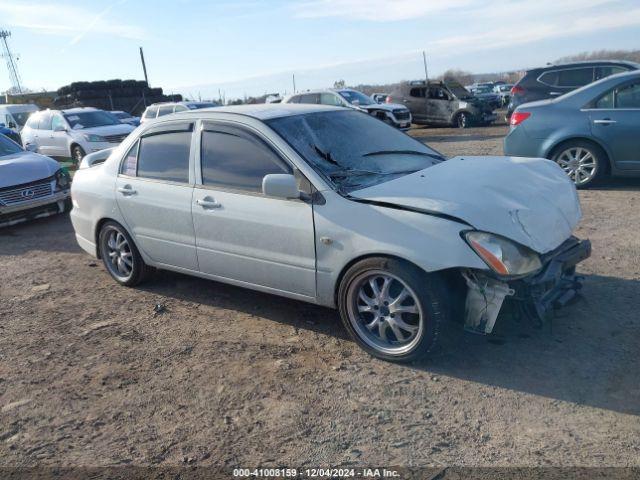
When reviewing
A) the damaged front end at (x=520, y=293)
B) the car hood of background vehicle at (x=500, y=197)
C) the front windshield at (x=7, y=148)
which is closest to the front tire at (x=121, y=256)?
the car hood of background vehicle at (x=500, y=197)

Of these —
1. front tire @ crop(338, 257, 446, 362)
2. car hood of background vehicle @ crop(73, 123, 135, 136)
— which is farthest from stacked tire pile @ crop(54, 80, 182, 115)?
front tire @ crop(338, 257, 446, 362)

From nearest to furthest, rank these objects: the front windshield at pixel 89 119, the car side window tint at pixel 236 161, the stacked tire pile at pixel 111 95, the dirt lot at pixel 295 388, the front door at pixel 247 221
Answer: the dirt lot at pixel 295 388 < the front door at pixel 247 221 < the car side window tint at pixel 236 161 < the front windshield at pixel 89 119 < the stacked tire pile at pixel 111 95

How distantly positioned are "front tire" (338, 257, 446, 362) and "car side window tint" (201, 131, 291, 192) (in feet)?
3.32

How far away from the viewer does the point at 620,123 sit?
25.3 feet

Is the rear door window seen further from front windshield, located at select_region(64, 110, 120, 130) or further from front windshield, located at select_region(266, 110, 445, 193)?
front windshield, located at select_region(64, 110, 120, 130)

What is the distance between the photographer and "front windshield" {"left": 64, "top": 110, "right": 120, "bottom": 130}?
1570 cm

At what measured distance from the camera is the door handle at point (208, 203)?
176 inches

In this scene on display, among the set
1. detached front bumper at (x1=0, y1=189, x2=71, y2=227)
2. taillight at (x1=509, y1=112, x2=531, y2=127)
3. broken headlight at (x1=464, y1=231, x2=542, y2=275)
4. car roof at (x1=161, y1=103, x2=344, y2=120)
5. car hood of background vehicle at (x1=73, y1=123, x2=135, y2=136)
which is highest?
car roof at (x1=161, y1=103, x2=344, y2=120)

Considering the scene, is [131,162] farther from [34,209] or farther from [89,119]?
[89,119]

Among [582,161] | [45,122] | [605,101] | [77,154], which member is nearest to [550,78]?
[605,101]

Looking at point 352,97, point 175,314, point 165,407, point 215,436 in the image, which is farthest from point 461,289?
point 352,97

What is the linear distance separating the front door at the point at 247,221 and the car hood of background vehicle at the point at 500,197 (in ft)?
1.89

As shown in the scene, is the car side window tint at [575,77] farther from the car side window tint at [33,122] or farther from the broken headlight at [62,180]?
the car side window tint at [33,122]

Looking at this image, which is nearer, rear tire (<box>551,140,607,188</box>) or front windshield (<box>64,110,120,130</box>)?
rear tire (<box>551,140,607,188</box>)
